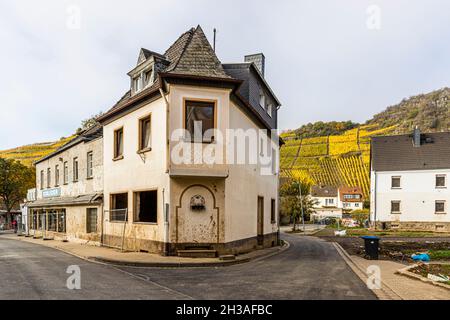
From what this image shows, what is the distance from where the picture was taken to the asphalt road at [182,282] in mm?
8266

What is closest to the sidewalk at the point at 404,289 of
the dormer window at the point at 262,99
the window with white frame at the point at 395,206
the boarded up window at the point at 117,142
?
the dormer window at the point at 262,99

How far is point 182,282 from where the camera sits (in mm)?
9867

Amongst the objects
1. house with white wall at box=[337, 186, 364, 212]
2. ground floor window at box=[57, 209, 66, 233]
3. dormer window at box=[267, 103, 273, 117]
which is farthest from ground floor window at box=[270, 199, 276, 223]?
house with white wall at box=[337, 186, 364, 212]

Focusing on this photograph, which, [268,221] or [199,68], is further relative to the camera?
[268,221]

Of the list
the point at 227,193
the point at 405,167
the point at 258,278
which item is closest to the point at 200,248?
the point at 227,193

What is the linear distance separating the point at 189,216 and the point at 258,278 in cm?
460

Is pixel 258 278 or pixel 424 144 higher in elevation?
pixel 424 144

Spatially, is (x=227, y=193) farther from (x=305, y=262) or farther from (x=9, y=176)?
(x=9, y=176)

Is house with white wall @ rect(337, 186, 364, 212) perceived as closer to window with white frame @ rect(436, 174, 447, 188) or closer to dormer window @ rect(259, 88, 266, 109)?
window with white frame @ rect(436, 174, 447, 188)

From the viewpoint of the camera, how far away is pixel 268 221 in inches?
895

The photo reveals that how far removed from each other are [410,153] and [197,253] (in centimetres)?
3992

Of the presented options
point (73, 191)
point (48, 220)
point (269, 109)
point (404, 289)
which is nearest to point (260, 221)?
point (269, 109)
